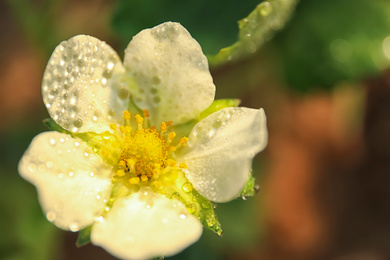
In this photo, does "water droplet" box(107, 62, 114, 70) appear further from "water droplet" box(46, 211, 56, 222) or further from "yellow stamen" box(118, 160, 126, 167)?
"water droplet" box(46, 211, 56, 222)

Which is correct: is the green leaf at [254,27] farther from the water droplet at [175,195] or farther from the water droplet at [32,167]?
the water droplet at [32,167]

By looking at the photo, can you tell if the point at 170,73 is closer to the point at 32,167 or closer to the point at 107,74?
the point at 107,74

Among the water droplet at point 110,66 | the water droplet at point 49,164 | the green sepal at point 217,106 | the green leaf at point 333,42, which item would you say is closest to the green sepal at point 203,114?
the green sepal at point 217,106

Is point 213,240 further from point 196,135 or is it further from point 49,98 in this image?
point 49,98

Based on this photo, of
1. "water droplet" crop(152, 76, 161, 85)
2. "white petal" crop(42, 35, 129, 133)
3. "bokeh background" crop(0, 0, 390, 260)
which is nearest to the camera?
"white petal" crop(42, 35, 129, 133)

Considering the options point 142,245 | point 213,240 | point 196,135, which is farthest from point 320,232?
point 142,245

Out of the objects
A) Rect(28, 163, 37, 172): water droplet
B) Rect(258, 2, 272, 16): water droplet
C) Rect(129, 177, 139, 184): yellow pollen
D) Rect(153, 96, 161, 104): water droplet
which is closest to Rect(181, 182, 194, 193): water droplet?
Rect(129, 177, 139, 184): yellow pollen
